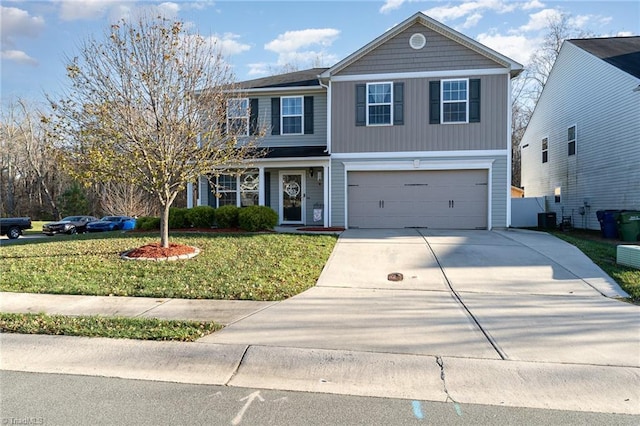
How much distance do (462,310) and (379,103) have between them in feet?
33.5

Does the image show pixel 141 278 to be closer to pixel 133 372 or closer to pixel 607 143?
pixel 133 372

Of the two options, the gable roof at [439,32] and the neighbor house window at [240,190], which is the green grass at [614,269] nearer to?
the gable roof at [439,32]

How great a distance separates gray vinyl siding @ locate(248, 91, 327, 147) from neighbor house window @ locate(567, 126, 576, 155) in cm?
1249

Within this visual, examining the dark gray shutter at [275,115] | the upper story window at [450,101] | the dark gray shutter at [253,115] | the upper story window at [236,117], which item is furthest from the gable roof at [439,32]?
the upper story window at [236,117]

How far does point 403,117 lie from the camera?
1452 centimetres

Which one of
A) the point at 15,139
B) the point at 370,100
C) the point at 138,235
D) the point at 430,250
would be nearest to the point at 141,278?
the point at 138,235

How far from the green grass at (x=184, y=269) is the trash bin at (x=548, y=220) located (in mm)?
12193

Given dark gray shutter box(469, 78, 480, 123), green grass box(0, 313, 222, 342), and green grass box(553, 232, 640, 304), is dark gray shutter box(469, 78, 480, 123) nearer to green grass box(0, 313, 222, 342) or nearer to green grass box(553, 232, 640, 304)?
green grass box(553, 232, 640, 304)

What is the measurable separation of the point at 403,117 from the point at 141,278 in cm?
1053

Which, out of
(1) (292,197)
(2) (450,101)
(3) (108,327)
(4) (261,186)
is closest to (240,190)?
(4) (261,186)

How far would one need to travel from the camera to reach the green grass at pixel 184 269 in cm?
714

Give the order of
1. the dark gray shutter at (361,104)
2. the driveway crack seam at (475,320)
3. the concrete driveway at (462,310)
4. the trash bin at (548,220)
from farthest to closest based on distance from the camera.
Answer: the trash bin at (548,220)
the dark gray shutter at (361,104)
the concrete driveway at (462,310)
the driveway crack seam at (475,320)

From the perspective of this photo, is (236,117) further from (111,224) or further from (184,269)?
(111,224)

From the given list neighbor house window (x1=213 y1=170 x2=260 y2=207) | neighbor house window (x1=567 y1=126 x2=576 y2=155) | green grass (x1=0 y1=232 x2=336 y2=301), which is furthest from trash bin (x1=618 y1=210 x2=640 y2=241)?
neighbor house window (x1=213 y1=170 x2=260 y2=207)
